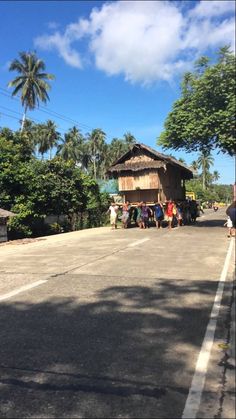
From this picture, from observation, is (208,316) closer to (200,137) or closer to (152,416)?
(152,416)

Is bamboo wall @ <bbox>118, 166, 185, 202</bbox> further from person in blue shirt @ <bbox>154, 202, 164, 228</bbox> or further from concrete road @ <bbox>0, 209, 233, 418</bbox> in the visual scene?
concrete road @ <bbox>0, 209, 233, 418</bbox>

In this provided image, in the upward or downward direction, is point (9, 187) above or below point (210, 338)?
above

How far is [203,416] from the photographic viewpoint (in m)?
3.93

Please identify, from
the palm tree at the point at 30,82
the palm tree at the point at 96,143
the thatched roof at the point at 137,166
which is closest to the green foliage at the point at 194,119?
the thatched roof at the point at 137,166

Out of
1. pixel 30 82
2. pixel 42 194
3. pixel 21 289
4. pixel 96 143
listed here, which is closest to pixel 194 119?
pixel 42 194

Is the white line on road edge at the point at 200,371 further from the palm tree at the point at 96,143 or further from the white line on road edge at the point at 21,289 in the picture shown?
the palm tree at the point at 96,143

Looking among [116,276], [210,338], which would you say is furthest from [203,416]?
[116,276]

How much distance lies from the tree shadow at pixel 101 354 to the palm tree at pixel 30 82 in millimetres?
46458

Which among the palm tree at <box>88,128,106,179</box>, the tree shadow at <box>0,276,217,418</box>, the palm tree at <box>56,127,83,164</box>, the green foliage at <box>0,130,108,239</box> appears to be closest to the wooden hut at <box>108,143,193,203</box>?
the green foliage at <box>0,130,108,239</box>

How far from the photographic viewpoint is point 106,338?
19.6ft

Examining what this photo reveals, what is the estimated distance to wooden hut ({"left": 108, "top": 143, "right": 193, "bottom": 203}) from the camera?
27734mm

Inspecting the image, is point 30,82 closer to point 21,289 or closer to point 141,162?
point 141,162

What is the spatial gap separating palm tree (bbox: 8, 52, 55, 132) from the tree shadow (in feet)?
152

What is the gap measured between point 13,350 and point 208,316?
2.90 metres
